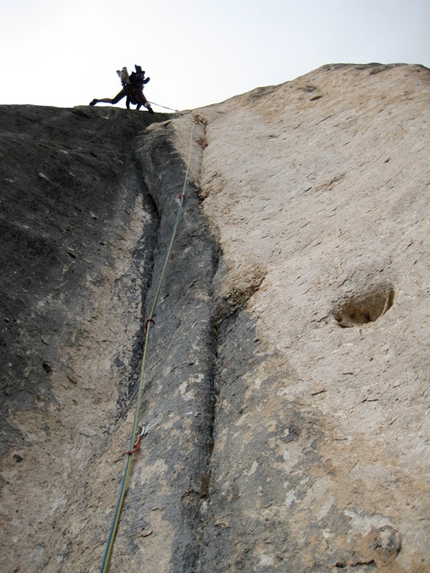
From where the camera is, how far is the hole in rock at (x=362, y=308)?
3.16 m

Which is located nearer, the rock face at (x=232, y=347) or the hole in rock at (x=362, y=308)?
the rock face at (x=232, y=347)

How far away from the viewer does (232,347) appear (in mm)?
3547

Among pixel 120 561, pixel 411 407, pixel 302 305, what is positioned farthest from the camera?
pixel 302 305

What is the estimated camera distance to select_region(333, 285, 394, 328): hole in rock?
3164 millimetres

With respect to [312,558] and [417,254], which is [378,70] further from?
[312,558]

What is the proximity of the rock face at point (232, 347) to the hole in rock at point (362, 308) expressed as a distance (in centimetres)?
1

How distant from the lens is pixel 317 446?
2648mm

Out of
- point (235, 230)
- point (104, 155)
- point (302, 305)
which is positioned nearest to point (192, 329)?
point (302, 305)

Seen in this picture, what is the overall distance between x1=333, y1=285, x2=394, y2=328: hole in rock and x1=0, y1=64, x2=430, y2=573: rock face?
1 centimetres

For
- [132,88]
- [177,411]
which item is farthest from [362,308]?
[132,88]

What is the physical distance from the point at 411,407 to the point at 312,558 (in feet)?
2.65

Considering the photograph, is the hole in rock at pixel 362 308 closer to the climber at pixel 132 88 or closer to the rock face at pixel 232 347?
the rock face at pixel 232 347

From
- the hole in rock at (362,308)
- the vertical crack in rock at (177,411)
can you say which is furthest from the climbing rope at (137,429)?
the hole in rock at (362,308)

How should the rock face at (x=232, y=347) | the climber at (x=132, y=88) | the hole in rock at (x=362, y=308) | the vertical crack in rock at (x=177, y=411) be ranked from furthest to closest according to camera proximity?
1. the climber at (x=132, y=88)
2. the hole in rock at (x=362, y=308)
3. the vertical crack in rock at (x=177, y=411)
4. the rock face at (x=232, y=347)
